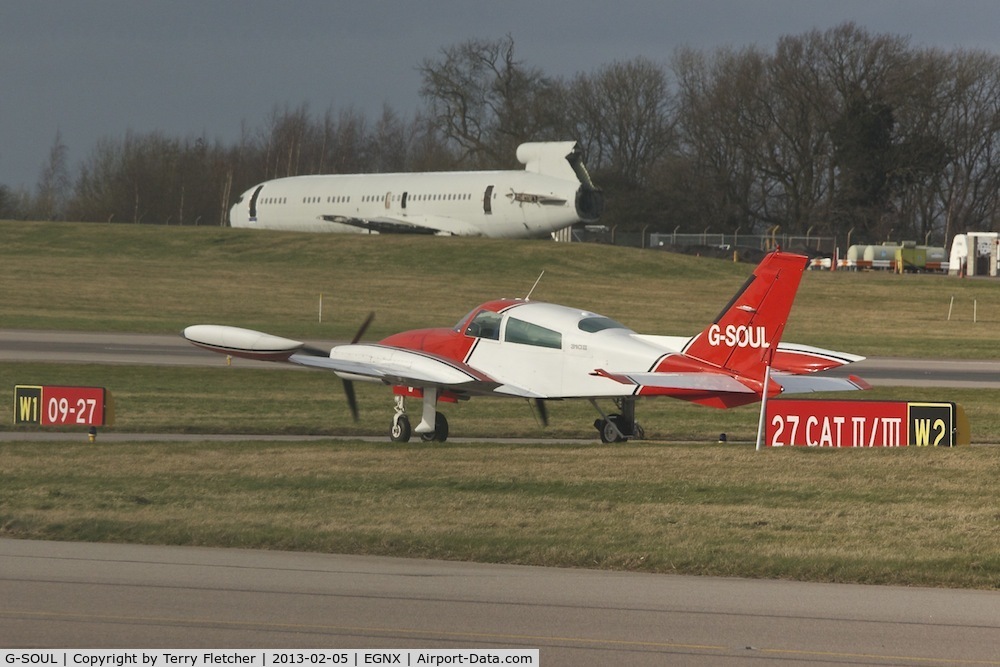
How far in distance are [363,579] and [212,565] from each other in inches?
55.6

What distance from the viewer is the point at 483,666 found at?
806 centimetres

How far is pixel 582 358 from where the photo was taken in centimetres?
1962

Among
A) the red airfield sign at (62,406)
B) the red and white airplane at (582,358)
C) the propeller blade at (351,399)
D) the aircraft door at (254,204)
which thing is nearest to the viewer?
the red and white airplane at (582,358)

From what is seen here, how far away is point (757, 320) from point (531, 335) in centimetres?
345

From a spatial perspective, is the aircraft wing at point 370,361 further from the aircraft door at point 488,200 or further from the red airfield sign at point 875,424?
the aircraft door at point 488,200

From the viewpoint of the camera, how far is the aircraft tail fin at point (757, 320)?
60.5 feet

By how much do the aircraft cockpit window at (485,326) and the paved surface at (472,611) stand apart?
9.05 metres

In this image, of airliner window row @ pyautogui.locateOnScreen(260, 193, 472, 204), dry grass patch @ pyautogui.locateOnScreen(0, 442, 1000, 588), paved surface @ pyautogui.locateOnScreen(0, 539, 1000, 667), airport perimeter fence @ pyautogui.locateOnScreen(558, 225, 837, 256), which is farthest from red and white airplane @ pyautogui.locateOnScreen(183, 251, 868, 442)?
airport perimeter fence @ pyautogui.locateOnScreen(558, 225, 837, 256)

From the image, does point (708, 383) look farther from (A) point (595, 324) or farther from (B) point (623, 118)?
(B) point (623, 118)

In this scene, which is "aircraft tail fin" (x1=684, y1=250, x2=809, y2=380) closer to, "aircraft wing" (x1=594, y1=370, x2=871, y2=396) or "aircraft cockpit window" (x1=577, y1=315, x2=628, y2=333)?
"aircraft wing" (x1=594, y1=370, x2=871, y2=396)

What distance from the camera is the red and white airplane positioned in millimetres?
18656

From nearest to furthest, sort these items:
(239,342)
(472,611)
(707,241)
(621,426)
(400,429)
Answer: (472,611), (239,342), (621,426), (400,429), (707,241)

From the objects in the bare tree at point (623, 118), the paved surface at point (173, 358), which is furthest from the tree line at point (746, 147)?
the paved surface at point (173, 358)

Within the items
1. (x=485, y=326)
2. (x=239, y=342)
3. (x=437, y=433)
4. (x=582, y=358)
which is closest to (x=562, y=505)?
(x=582, y=358)
